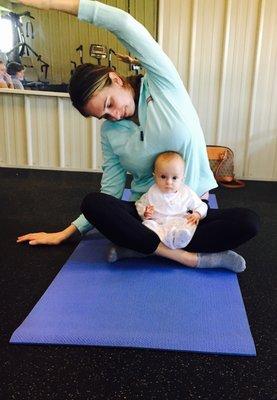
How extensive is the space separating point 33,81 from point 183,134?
2.36 metres

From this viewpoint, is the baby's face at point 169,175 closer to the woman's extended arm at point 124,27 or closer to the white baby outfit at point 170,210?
the white baby outfit at point 170,210

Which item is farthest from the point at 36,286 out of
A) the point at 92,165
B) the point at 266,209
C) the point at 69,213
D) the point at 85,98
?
the point at 92,165

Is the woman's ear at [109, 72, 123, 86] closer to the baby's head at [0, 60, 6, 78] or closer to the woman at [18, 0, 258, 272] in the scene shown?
the woman at [18, 0, 258, 272]

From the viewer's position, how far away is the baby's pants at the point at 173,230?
4.91 feet

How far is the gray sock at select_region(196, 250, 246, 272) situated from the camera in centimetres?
155

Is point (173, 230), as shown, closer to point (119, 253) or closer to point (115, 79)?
point (119, 253)

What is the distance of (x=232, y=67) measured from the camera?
10.8 ft

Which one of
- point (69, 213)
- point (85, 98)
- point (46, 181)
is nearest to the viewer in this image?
point (85, 98)

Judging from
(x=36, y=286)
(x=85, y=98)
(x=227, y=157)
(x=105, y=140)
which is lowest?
(x=36, y=286)

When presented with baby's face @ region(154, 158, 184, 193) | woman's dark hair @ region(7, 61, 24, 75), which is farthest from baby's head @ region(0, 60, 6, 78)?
baby's face @ region(154, 158, 184, 193)

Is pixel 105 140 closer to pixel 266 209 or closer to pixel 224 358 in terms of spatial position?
pixel 224 358

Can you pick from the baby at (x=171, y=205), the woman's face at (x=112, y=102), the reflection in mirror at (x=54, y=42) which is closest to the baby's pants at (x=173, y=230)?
the baby at (x=171, y=205)

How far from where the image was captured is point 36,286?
1.50 meters

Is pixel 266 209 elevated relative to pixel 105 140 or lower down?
lower down
